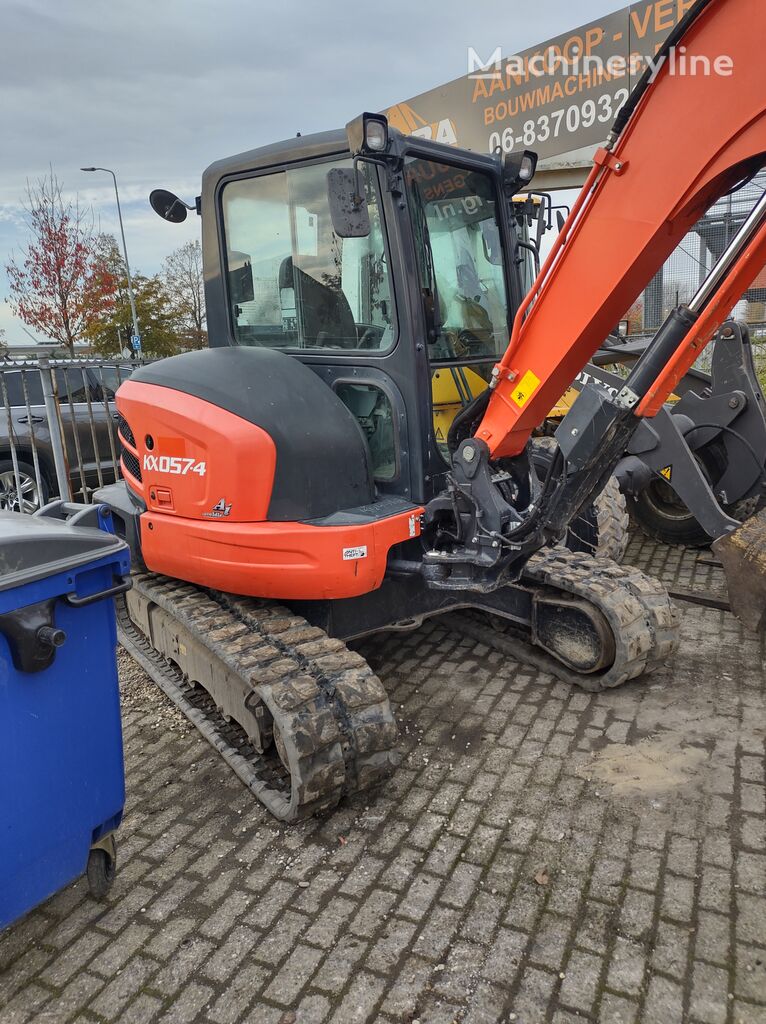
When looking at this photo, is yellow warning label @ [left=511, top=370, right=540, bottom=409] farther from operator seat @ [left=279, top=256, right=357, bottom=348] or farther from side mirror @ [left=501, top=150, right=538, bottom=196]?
side mirror @ [left=501, top=150, right=538, bottom=196]

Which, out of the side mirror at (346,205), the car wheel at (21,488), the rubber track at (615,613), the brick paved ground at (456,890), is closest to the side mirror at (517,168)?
the side mirror at (346,205)

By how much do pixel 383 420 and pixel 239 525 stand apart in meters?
0.86

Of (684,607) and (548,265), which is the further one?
(684,607)

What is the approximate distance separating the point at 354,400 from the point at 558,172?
6.82 meters

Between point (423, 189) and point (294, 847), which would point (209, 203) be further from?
point (294, 847)

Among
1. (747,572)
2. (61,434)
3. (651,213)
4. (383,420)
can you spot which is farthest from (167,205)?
(747,572)

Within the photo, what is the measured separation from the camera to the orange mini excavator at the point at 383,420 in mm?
2801

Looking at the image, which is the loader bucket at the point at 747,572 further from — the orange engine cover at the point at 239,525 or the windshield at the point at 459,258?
the orange engine cover at the point at 239,525

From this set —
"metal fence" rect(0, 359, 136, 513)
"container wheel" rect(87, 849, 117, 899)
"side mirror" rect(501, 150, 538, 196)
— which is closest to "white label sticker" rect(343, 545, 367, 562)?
"container wheel" rect(87, 849, 117, 899)

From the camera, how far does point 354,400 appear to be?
144 inches

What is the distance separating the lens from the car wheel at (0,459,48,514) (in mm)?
6910

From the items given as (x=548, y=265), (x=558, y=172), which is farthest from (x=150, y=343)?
(x=548, y=265)

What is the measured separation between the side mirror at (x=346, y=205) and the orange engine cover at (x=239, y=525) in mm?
914

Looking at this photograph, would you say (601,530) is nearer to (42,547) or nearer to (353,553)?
(353,553)
